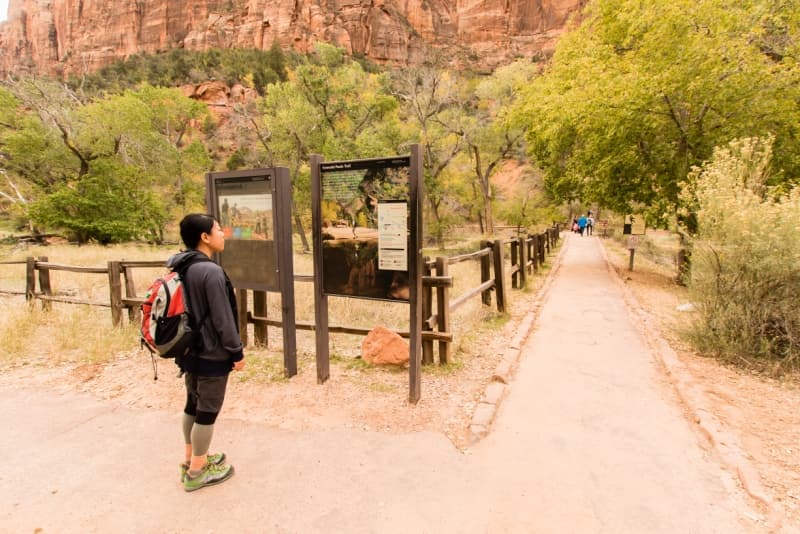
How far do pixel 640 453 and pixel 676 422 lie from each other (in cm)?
77

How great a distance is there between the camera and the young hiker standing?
2.47 meters

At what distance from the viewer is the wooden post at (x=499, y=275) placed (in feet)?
23.8

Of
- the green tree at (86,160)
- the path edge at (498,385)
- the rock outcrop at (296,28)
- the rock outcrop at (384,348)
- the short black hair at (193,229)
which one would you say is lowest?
the path edge at (498,385)

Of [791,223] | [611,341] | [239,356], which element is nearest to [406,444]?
[239,356]

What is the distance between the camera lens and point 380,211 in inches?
146

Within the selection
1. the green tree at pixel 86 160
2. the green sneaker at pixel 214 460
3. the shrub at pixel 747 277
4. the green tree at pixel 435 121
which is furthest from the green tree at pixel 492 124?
the green sneaker at pixel 214 460

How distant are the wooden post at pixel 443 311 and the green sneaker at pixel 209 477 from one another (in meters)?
2.69

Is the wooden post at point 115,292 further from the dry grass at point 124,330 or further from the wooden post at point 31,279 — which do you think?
the wooden post at point 31,279

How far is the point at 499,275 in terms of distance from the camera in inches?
289

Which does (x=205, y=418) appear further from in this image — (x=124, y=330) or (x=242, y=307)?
(x=124, y=330)

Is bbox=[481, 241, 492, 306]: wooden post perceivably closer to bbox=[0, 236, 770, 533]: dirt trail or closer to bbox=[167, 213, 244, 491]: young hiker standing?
bbox=[0, 236, 770, 533]: dirt trail

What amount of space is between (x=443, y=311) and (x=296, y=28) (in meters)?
90.3

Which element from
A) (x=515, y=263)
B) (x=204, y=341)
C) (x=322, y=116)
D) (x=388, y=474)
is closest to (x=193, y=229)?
(x=204, y=341)

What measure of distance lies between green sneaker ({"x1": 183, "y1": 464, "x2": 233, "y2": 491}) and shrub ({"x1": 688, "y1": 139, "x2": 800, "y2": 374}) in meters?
5.63
